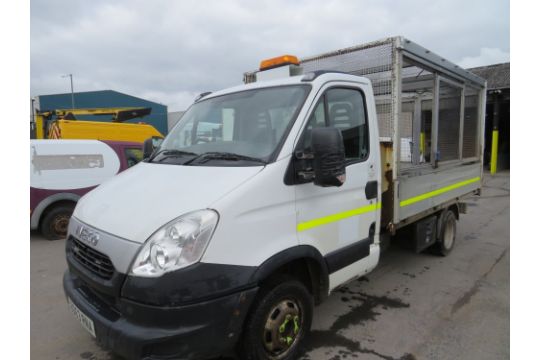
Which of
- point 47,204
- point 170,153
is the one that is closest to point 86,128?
point 47,204

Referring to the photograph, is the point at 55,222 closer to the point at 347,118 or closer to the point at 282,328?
the point at 282,328

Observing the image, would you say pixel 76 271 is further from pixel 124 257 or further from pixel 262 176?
pixel 262 176

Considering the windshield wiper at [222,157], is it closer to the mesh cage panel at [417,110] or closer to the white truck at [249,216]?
the white truck at [249,216]

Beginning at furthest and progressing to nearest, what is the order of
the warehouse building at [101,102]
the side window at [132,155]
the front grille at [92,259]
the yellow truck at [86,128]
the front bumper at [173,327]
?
the warehouse building at [101,102]
the yellow truck at [86,128]
the side window at [132,155]
the front grille at [92,259]
the front bumper at [173,327]

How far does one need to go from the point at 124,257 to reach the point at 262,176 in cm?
102

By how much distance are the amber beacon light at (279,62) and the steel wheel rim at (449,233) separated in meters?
3.72

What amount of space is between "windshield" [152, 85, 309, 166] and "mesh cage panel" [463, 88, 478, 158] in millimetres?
3998

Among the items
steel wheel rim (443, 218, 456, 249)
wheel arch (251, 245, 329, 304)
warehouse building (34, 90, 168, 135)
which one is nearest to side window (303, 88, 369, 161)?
wheel arch (251, 245, 329, 304)

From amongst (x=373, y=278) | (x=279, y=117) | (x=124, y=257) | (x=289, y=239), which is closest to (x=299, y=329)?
(x=289, y=239)

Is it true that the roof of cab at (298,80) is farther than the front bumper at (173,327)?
Yes

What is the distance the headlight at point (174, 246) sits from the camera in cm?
Answer: 211

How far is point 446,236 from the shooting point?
5.64 m

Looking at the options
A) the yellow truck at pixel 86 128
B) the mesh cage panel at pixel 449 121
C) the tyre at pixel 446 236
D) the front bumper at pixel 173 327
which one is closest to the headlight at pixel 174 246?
the front bumper at pixel 173 327

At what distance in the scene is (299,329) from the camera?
2838mm
